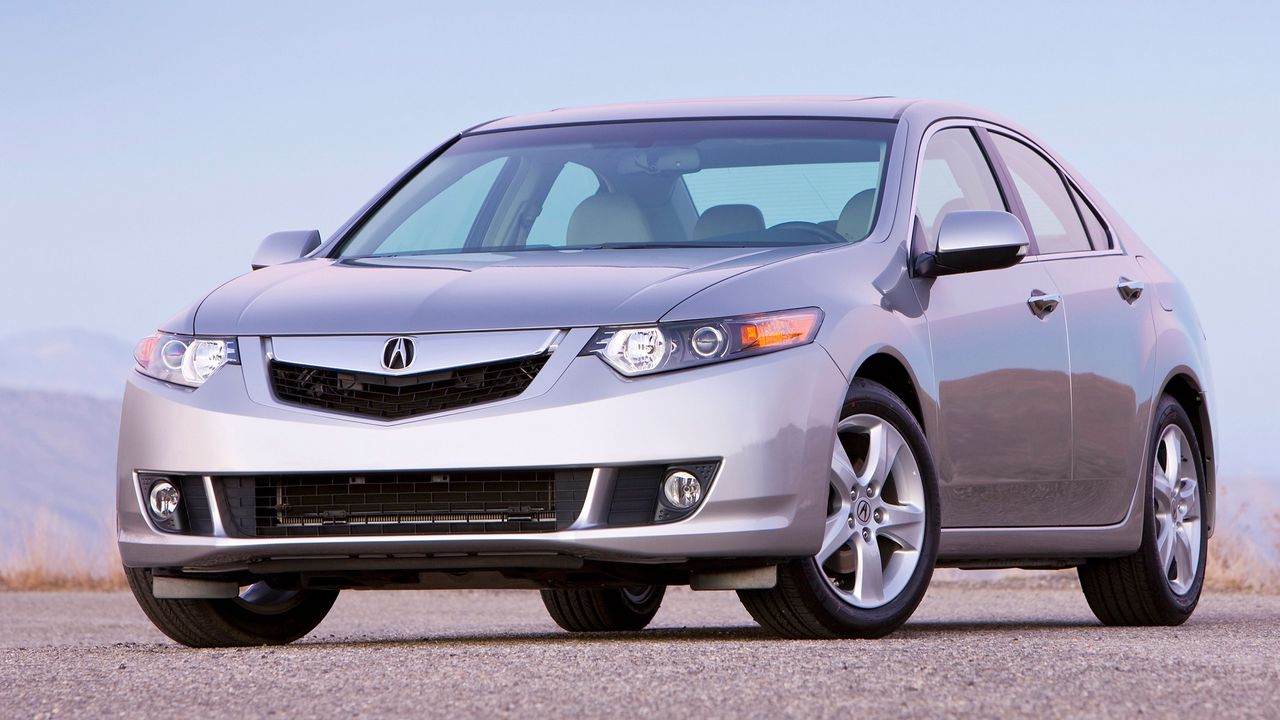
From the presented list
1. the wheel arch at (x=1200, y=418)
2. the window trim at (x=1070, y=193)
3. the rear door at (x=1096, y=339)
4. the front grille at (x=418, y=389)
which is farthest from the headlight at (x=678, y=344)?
the wheel arch at (x=1200, y=418)

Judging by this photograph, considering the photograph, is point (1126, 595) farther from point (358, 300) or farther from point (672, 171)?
point (358, 300)

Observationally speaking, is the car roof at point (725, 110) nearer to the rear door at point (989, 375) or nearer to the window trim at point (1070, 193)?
the rear door at point (989, 375)

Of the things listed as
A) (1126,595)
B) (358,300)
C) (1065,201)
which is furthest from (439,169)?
(1126,595)

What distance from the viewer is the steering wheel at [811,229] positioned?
6.55m

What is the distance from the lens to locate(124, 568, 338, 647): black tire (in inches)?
255

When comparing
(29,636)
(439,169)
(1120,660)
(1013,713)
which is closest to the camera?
(1013,713)

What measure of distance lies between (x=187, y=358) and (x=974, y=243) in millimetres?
2358

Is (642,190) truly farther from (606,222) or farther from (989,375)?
A: (989,375)

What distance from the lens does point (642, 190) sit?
704 centimetres

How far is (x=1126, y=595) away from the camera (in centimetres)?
789

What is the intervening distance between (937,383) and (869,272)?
19.5 inches

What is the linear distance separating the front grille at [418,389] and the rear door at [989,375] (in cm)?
151

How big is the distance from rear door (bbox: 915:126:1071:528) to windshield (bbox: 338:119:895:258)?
0.30 metres

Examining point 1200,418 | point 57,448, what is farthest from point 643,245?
point 57,448
